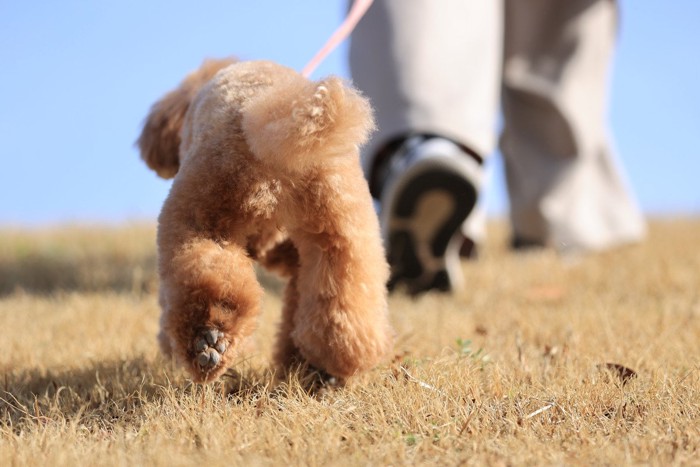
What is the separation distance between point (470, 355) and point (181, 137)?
1004 millimetres

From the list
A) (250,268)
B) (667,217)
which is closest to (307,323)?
(250,268)

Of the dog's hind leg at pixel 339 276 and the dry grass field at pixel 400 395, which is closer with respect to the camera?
the dry grass field at pixel 400 395

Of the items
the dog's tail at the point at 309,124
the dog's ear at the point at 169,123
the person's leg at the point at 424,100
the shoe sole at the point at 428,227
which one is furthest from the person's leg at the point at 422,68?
the dog's tail at the point at 309,124

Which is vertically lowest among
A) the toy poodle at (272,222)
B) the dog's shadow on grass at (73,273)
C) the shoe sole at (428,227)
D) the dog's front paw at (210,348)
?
the dog's shadow on grass at (73,273)

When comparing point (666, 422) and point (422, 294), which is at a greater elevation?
point (666, 422)

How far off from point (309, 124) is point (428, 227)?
199 centimetres

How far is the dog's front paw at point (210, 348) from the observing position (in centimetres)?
176

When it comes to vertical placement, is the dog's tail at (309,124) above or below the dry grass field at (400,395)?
above

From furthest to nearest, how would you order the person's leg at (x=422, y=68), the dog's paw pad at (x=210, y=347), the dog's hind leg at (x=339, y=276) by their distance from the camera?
the person's leg at (x=422, y=68), the dog's hind leg at (x=339, y=276), the dog's paw pad at (x=210, y=347)

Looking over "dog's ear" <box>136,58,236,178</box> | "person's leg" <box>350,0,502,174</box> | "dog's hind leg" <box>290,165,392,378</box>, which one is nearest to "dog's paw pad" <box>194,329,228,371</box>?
"dog's hind leg" <box>290,165,392,378</box>

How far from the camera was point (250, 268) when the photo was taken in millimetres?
1869

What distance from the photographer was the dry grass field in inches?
65.1

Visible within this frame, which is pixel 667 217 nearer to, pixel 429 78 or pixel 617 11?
pixel 617 11

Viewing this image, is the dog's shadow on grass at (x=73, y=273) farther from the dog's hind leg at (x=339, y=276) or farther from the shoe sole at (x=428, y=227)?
the dog's hind leg at (x=339, y=276)
